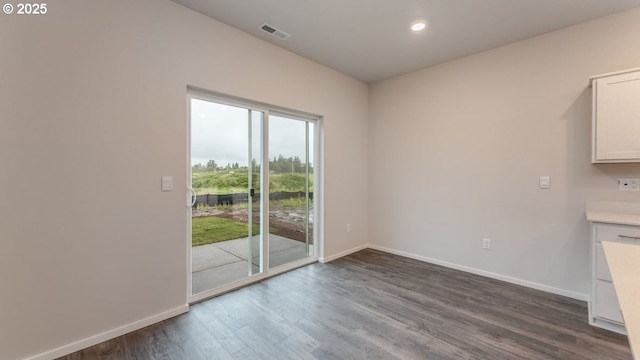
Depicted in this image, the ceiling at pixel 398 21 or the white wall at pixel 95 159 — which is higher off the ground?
the ceiling at pixel 398 21

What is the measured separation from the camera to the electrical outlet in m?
2.48

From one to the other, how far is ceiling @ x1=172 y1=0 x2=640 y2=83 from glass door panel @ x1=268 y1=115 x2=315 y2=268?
3.45 ft

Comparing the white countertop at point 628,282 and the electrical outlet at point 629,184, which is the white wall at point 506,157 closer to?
the electrical outlet at point 629,184

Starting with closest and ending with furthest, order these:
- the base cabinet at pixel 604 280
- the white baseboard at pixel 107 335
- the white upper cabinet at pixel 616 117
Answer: the white baseboard at pixel 107 335 → the base cabinet at pixel 604 280 → the white upper cabinet at pixel 616 117

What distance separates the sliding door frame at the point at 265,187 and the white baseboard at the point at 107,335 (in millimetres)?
220

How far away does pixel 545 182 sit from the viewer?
294 cm

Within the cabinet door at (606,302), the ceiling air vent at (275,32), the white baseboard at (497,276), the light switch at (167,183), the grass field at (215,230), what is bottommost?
the white baseboard at (497,276)

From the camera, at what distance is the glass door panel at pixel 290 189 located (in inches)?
137

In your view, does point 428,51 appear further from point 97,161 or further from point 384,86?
point 97,161

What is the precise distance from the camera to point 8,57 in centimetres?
172

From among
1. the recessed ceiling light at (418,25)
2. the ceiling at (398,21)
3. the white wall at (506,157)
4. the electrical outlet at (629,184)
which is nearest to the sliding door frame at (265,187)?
the ceiling at (398,21)

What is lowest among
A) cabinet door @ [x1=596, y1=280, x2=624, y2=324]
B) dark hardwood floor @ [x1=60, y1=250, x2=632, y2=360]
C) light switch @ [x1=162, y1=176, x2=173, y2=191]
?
dark hardwood floor @ [x1=60, y1=250, x2=632, y2=360]

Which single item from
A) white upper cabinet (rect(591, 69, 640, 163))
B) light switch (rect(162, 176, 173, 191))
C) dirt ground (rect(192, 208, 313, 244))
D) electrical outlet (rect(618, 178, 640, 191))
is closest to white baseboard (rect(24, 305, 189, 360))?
dirt ground (rect(192, 208, 313, 244))

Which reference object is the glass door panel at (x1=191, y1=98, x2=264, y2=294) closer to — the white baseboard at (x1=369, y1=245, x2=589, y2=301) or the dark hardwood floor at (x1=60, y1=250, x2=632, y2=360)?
the dark hardwood floor at (x1=60, y1=250, x2=632, y2=360)
